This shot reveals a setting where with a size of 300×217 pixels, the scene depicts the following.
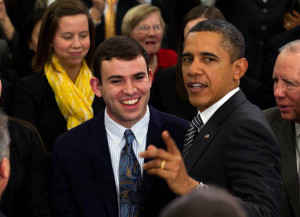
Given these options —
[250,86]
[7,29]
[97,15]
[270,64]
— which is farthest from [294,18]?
[7,29]

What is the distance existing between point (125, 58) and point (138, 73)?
11 cm

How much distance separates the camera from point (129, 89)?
319 cm

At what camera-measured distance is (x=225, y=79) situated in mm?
2818

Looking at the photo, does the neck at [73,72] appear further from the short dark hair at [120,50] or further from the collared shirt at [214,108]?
the collared shirt at [214,108]

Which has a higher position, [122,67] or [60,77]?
[122,67]

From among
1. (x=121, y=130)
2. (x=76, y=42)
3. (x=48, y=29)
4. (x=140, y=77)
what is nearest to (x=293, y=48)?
(x=140, y=77)

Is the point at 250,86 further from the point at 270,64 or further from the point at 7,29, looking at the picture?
the point at 7,29

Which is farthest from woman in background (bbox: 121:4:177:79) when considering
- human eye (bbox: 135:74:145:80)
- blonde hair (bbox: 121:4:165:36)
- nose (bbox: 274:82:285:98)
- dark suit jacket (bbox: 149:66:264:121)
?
human eye (bbox: 135:74:145:80)

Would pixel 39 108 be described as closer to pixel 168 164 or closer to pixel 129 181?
pixel 129 181

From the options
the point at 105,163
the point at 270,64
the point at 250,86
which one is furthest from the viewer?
the point at 270,64

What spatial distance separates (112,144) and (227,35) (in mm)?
894

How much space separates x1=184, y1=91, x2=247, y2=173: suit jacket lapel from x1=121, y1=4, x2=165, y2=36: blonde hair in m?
2.79

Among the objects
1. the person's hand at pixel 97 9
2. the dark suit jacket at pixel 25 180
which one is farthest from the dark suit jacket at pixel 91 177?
the person's hand at pixel 97 9

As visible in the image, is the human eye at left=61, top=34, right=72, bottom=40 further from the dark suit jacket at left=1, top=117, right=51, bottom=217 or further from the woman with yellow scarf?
the dark suit jacket at left=1, top=117, right=51, bottom=217
